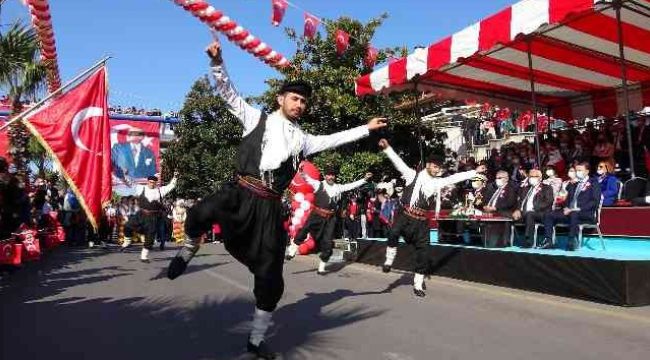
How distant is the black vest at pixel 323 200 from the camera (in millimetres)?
12365

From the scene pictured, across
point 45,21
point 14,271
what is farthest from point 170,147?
point 14,271

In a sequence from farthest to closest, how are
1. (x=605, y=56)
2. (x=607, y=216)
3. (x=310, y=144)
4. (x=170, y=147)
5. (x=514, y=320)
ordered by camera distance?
(x=170, y=147)
(x=605, y=56)
(x=607, y=216)
(x=514, y=320)
(x=310, y=144)

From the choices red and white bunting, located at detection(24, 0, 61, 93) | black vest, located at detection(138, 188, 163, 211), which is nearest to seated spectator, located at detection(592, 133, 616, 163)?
black vest, located at detection(138, 188, 163, 211)

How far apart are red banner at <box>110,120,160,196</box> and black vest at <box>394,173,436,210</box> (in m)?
36.2

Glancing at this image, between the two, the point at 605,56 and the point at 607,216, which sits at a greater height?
the point at 605,56

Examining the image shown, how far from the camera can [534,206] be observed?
11.5 meters

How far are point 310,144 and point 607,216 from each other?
734cm

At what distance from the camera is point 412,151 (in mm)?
20359

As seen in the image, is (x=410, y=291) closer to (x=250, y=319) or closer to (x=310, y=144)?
(x=250, y=319)

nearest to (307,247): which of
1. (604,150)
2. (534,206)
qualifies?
(534,206)

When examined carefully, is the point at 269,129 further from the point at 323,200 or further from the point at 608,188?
the point at 608,188

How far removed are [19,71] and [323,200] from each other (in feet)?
23.4

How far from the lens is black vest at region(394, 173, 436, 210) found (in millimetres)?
9102

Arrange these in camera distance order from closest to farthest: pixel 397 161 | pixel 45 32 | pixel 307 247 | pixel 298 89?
pixel 298 89
pixel 397 161
pixel 45 32
pixel 307 247
